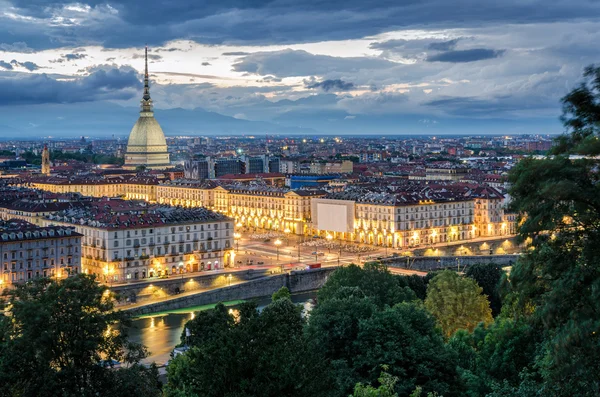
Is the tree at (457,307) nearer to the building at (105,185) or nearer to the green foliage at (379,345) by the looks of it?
the green foliage at (379,345)

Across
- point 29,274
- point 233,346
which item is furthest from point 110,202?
point 233,346

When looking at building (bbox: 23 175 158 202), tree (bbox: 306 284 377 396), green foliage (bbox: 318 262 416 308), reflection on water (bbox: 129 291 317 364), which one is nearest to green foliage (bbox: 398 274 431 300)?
green foliage (bbox: 318 262 416 308)

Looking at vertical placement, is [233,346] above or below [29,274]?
above

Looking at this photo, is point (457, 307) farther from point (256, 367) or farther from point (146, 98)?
point (146, 98)

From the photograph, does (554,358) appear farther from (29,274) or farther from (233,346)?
(29,274)

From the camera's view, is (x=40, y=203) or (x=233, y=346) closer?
(x=233, y=346)
